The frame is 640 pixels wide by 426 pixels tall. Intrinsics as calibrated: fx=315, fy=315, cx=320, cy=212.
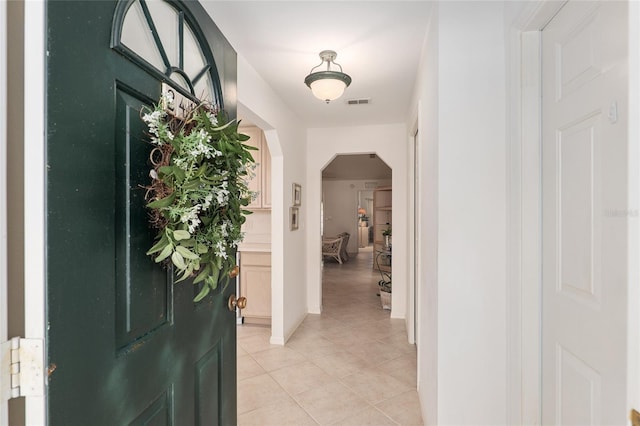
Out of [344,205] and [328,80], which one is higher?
[328,80]

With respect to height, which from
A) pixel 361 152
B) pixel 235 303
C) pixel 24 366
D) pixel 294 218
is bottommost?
pixel 235 303

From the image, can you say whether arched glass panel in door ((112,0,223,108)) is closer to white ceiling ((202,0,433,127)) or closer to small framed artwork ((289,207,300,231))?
white ceiling ((202,0,433,127))

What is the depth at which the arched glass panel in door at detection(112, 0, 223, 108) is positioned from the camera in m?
0.85

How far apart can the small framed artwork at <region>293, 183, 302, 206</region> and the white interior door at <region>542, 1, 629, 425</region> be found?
8.85 feet

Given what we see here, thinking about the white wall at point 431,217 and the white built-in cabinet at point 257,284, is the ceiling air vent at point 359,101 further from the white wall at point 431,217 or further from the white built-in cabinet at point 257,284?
the white built-in cabinet at point 257,284

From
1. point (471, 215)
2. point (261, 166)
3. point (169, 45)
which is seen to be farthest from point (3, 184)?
point (261, 166)

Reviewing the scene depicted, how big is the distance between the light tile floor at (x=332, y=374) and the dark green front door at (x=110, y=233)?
1353mm

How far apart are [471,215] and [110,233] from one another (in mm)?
1464

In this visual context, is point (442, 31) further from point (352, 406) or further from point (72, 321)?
point (352, 406)

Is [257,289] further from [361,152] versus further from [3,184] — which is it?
[3,184]

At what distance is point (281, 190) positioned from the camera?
130 inches

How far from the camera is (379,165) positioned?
7781 millimetres

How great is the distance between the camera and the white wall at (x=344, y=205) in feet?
33.1

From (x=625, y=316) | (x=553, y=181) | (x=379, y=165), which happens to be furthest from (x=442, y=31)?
(x=379, y=165)
